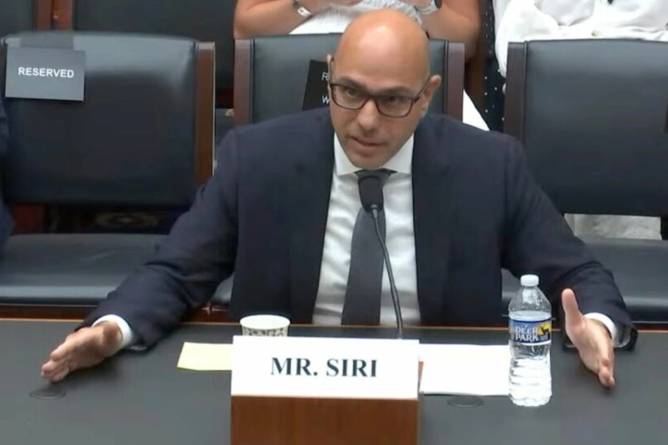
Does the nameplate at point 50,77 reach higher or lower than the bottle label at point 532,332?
higher

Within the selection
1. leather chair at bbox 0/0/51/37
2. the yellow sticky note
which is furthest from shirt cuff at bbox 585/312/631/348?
leather chair at bbox 0/0/51/37

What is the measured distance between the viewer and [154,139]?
282 cm

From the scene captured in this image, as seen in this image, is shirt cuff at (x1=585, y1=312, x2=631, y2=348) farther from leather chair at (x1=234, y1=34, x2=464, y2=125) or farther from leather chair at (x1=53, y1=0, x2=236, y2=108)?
leather chair at (x1=53, y1=0, x2=236, y2=108)

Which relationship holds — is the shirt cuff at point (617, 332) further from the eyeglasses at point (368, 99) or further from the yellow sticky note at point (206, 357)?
the yellow sticky note at point (206, 357)

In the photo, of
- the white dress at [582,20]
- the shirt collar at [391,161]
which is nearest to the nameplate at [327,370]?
the shirt collar at [391,161]

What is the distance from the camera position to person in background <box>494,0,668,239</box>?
3.14 meters

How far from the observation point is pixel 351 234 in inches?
78.0

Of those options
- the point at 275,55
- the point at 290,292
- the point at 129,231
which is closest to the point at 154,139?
the point at 275,55

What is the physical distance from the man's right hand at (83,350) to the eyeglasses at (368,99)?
50 cm

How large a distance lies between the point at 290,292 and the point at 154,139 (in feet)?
3.13

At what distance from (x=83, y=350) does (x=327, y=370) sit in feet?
1.35

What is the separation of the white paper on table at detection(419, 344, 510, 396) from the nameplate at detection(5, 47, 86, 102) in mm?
1396

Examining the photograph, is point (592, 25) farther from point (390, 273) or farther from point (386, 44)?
point (390, 273)

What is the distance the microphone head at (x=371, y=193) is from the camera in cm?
172
